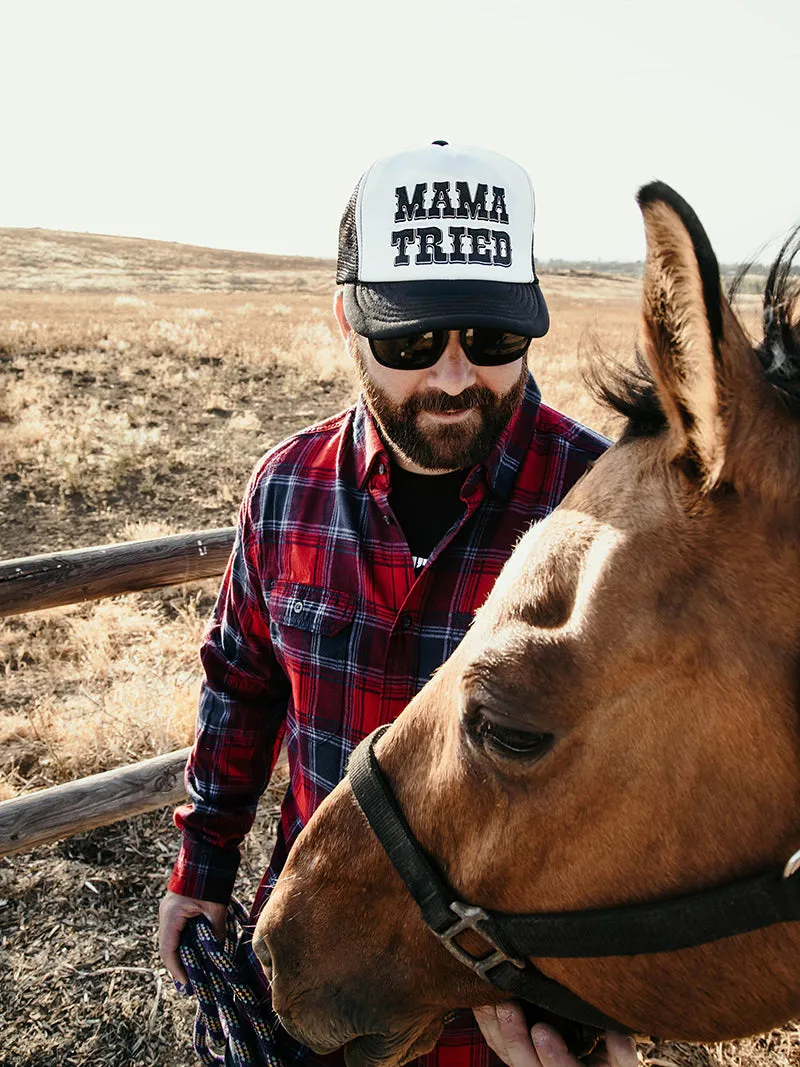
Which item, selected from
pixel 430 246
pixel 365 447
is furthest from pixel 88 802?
pixel 430 246

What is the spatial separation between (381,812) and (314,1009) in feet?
1.52

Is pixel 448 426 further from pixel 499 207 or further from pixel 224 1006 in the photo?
pixel 224 1006

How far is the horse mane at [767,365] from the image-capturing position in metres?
1.15

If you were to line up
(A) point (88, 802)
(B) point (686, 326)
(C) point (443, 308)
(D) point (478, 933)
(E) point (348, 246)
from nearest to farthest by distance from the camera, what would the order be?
(B) point (686, 326), (D) point (478, 933), (C) point (443, 308), (E) point (348, 246), (A) point (88, 802)

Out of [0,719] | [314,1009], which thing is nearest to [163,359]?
[0,719]

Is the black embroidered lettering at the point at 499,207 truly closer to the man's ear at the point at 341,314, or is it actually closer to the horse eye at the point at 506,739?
the man's ear at the point at 341,314

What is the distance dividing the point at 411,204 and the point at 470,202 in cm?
14

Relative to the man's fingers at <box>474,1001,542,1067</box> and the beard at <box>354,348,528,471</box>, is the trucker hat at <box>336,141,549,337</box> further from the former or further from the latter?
the man's fingers at <box>474,1001,542,1067</box>

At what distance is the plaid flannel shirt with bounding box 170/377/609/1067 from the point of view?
1.83m

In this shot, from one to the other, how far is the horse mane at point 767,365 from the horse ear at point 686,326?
0.36 ft

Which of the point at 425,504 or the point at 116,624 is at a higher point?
the point at 425,504

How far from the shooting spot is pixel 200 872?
2.13m

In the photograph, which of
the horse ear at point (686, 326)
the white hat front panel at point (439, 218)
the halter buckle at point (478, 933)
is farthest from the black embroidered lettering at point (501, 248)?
the halter buckle at point (478, 933)

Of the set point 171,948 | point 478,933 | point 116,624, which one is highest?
point 478,933
